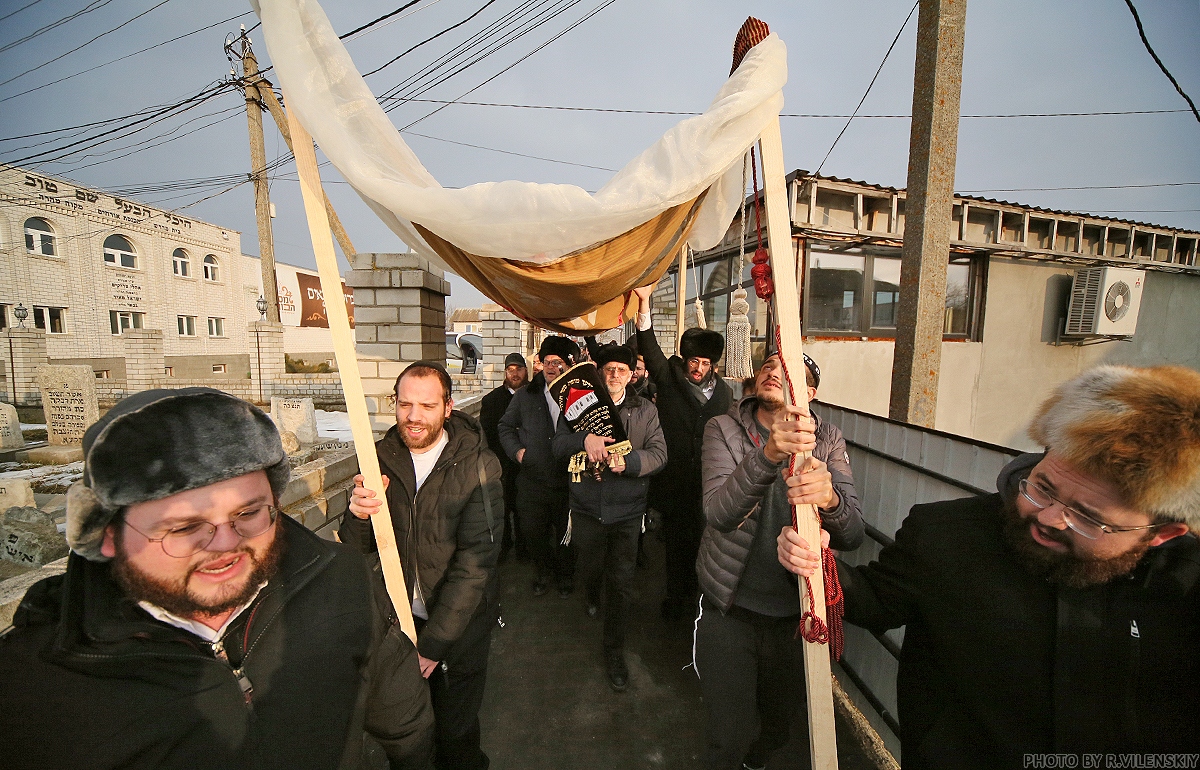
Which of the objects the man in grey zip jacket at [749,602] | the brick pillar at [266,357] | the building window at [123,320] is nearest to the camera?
the man in grey zip jacket at [749,602]

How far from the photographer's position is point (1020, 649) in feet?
3.53

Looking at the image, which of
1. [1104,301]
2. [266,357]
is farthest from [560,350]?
[266,357]

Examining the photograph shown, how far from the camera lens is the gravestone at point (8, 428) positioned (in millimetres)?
7086

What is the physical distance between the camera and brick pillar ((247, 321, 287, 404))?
561 inches

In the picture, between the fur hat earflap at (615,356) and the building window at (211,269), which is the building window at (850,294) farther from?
the building window at (211,269)

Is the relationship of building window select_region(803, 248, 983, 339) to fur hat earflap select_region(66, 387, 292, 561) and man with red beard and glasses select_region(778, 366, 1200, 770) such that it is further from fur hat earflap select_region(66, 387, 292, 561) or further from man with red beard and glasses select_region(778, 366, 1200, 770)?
fur hat earflap select_region(66, 387, 292, 561)

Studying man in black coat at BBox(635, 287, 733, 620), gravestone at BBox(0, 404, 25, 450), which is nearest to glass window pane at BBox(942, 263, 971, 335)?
man in black coat at BBox(635, 287, 733, 620)

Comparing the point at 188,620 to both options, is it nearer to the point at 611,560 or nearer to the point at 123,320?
the point at 611,560

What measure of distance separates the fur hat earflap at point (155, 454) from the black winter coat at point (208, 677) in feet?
0.44

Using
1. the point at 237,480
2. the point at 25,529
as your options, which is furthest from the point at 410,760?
the point at 25,529

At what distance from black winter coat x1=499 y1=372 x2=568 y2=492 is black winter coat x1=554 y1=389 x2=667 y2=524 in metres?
0.41

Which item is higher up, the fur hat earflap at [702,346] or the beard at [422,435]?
the fur hat earflap at [702,346]

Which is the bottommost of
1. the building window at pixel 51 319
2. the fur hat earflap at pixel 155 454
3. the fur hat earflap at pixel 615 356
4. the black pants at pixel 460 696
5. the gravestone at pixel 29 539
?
the black pants at pixel 460 696

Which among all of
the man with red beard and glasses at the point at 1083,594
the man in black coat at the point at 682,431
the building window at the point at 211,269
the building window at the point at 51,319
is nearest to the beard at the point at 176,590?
the man with red beard and glasses at the point at 1083,594
